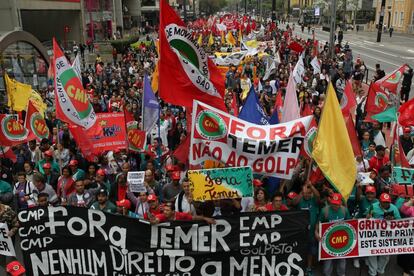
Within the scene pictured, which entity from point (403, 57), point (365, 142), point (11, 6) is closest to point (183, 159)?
point (365, 142)

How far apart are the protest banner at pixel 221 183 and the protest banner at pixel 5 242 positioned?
2.57 meters

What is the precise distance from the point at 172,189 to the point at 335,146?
8.74 ft

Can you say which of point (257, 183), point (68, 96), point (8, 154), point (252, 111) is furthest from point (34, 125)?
point (257, 183)

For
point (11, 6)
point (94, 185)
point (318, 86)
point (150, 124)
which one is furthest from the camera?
point (11, 6)

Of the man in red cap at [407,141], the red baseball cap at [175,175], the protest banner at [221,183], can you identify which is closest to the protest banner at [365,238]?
the protest banner at [221,183]

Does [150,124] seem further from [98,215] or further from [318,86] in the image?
[318,86]

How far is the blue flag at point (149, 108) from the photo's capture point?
8398 millimetres

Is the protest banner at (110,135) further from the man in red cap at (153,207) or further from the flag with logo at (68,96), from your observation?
the man in red cap at (153,207)

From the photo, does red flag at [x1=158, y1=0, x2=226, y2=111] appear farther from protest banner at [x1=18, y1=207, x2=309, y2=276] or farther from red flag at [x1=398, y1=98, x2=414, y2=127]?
red flag at [x1=398, y1=98, x2=414, y2=127]

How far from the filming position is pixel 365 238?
6227 millimetres

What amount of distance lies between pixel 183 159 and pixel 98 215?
243 centimetres

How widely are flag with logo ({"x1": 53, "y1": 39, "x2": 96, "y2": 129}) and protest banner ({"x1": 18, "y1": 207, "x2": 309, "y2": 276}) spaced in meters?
2.50

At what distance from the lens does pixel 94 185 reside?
7301 mm

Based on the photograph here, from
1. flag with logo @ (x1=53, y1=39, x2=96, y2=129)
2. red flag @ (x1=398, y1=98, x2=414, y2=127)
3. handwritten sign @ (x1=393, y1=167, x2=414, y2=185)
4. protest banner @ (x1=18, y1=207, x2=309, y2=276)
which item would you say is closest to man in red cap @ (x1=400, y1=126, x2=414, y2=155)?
red flag @ (x1=398, y1=98, x2=414, y2=127)
